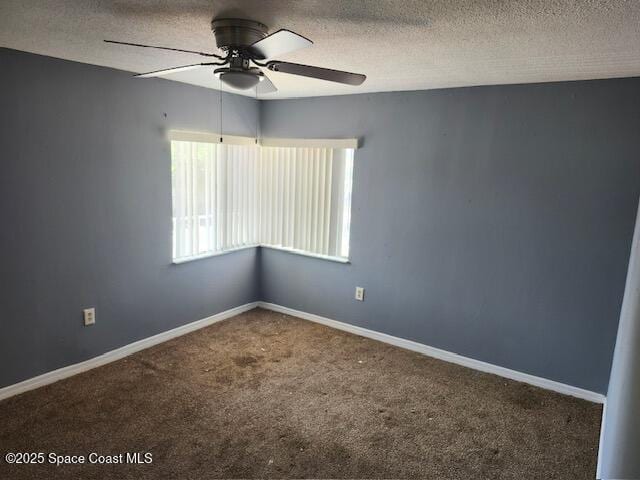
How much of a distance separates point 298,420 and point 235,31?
2164mm

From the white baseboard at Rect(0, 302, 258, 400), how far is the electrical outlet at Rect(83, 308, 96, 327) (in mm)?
275

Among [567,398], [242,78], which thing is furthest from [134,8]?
[567,398]

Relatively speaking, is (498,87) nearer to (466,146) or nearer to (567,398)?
(466,146)

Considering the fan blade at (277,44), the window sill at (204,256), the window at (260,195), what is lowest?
the window sill at (204,256)

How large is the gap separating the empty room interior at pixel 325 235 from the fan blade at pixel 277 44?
22 mm

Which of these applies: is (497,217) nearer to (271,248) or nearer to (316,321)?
(316,321)

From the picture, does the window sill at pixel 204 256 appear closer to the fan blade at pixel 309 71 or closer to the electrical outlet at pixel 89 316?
the electrical outlet at pixel 89 316

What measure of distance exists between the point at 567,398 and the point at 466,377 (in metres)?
0.67

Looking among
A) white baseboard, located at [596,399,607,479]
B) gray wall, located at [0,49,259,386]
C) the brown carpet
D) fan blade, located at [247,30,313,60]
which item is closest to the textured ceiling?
fan blade, located at [247,30,313,60]

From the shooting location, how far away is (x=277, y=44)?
1.69 metres

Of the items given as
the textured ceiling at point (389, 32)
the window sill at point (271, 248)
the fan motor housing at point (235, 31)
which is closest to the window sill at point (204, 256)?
the window sill at point (271, 248)

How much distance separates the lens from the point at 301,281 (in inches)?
176

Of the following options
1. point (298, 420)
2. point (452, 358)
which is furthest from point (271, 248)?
point (298, 420)

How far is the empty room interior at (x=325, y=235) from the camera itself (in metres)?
2.14
